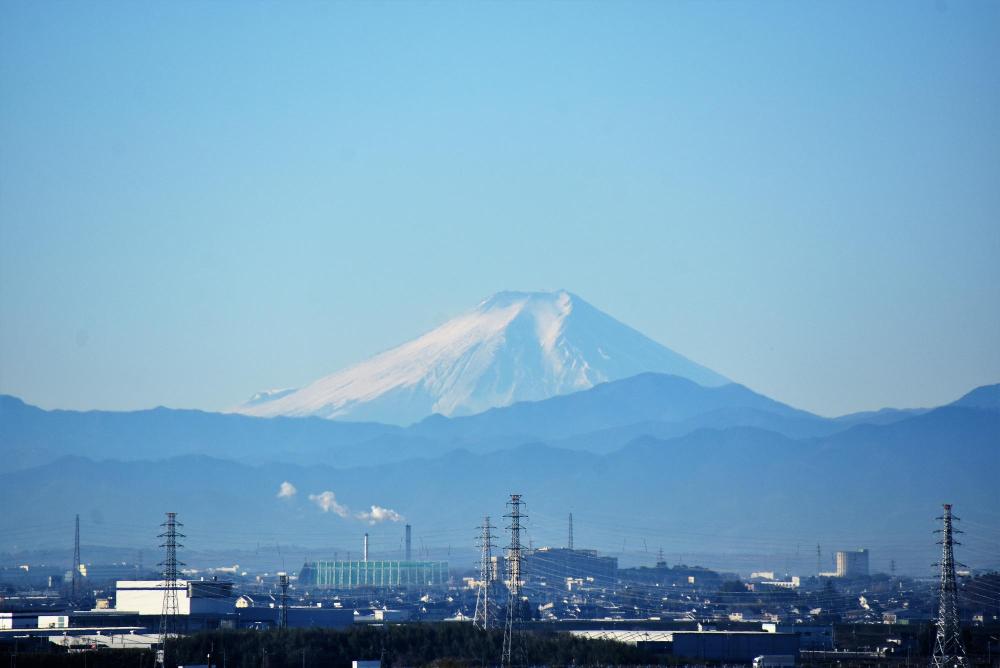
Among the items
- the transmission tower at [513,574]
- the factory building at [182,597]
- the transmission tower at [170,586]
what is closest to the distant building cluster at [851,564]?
the factory building at [182,597]

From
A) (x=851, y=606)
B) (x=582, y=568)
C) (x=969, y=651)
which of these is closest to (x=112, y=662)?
(x=969, y=651)

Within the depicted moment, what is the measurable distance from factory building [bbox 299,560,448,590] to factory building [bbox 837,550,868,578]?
33.2m

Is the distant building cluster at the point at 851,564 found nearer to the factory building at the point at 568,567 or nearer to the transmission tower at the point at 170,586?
the factory building at the point at 568,567

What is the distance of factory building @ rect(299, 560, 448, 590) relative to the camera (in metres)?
150

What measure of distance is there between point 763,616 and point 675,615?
4.49 m

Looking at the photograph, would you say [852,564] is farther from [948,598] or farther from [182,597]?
[948,598]

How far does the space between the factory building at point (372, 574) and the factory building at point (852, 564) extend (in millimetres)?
33157

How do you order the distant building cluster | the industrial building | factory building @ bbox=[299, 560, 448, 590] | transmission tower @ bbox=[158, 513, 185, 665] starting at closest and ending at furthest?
transmission tower @ bbox=[158, 513, 185, 665] → the industrial building → factory building @ bbox=[299, 560, 448, 590] → the distant building cluster

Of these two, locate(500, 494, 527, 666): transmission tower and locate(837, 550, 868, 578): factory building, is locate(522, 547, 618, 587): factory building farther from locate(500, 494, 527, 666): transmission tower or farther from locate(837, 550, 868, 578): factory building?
locate(500, 494, 527, 666): transmission tower

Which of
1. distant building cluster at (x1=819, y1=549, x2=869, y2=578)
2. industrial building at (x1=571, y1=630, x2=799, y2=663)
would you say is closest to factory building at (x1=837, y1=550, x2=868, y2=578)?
distant building cluster at (x1=819, y1=549, x2=869, y2=578)

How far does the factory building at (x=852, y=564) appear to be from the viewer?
6088 inches

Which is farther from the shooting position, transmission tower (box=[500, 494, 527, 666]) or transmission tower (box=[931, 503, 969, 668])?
transmission tower (box=[500, 494, 527, 666])

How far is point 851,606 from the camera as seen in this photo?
10631 cm

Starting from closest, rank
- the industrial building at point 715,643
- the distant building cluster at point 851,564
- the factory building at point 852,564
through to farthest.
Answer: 1. the industrial building at point 715,643
2. the distant building cluster at point 851,564
3. the factory building at point 852,564
